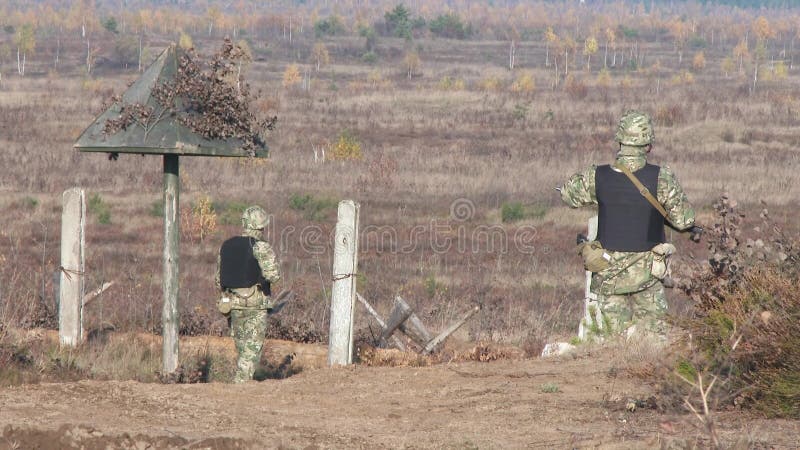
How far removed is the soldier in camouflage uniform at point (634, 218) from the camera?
7.77 meters

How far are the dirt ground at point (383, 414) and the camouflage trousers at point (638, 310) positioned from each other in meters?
0.33

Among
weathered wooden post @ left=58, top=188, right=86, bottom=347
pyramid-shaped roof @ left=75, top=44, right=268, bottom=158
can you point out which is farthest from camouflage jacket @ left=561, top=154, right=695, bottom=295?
weathered wooden post @ left=58, top=188, right=86, bottom=347

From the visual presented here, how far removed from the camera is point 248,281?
28.3 feet

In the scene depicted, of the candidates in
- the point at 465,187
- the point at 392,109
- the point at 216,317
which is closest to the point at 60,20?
the point at 392,109

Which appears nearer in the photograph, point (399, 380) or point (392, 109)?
point (399, 380)

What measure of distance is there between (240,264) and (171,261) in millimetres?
654

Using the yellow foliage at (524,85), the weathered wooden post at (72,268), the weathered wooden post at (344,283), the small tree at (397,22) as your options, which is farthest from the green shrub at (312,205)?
the small tree at (397,22)

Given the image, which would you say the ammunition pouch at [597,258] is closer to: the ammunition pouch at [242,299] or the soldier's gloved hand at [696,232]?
the soldier's gloved hand at [696,232]

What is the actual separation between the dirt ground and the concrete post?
0.94 m

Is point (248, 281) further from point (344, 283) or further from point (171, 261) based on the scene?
point (344, 283)

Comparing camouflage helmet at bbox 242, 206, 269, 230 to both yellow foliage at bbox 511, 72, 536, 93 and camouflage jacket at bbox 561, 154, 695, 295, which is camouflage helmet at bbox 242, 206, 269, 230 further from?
yellow foliage at bbox 511, 72, 536, 93

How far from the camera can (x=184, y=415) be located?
695cm

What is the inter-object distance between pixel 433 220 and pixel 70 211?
18343mm

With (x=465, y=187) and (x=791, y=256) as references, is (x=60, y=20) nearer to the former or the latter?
(x=465, y=187)
